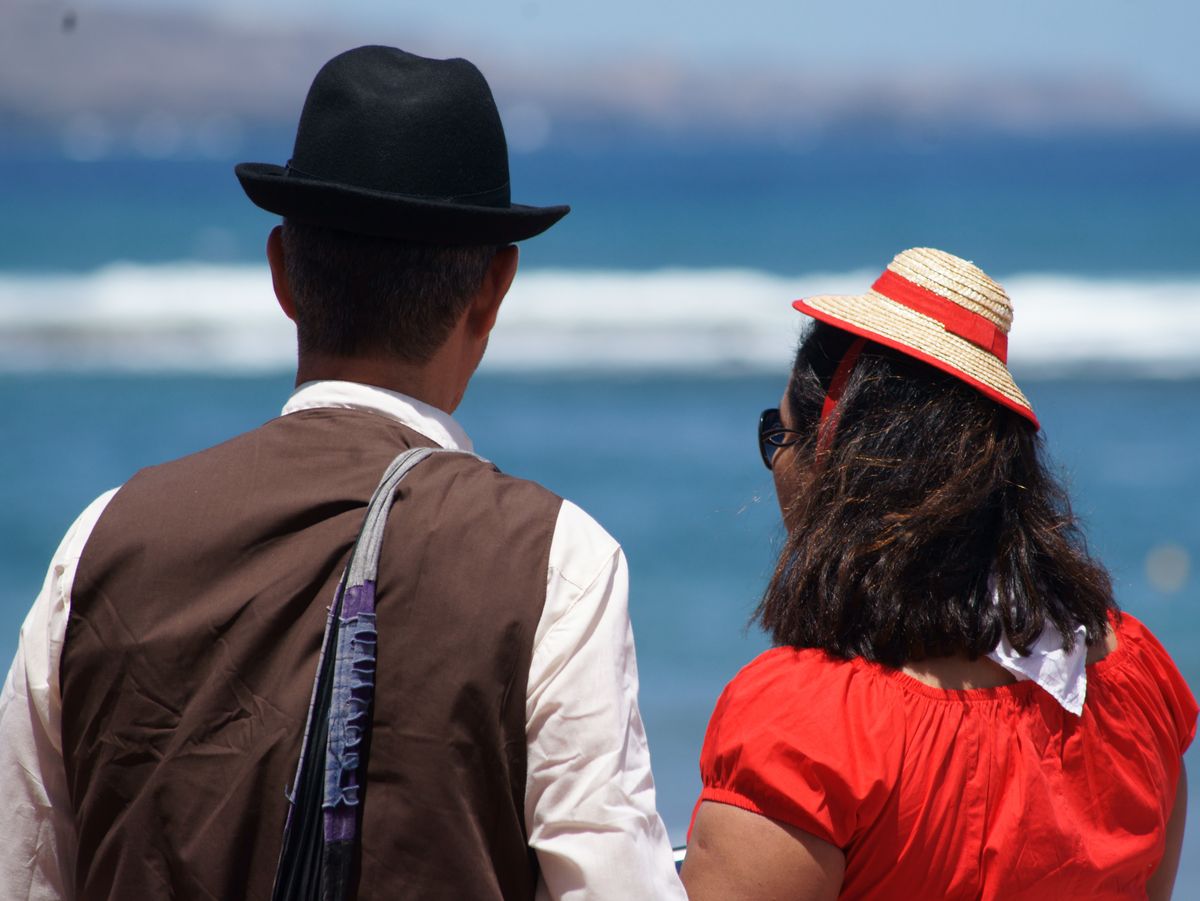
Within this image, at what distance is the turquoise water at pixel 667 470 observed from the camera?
18.2 ft

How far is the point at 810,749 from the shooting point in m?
1.47

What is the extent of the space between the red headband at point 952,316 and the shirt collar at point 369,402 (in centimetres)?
67

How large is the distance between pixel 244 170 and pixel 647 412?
9123 mm

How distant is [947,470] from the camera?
1648 millimetres

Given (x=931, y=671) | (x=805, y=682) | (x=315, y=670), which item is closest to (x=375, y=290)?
(x=315, y=670)

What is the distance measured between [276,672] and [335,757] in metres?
0.10

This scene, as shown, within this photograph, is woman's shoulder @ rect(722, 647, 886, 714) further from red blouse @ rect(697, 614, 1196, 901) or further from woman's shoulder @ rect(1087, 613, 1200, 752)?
woman's shoulder @ rect(1087, 613, 1200, 752)

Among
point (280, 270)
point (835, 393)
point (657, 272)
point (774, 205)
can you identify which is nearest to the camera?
point (280, 270)

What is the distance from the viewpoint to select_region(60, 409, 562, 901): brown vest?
45.8 inches

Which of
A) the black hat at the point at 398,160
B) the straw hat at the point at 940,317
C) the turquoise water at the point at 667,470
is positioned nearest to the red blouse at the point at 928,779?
the straw hat at the point at 940,317

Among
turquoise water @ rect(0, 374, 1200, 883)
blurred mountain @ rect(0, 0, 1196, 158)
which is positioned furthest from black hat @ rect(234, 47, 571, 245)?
blurred mountain @ rect(0, 0, 1196, 158)

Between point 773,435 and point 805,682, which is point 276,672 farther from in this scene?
point 773,435

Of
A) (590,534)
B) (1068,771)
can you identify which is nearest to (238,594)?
(590,534)

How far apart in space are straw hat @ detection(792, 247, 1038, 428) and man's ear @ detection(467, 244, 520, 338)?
1.66 feet
